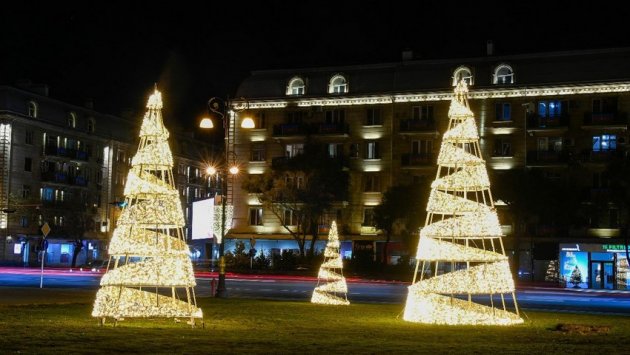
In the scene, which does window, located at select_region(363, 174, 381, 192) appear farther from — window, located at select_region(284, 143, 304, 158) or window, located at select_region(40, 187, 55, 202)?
window, located at select_region(40, 187, 55, 202)

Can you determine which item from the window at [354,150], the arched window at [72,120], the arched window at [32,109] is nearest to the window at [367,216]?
the window at [354,150]

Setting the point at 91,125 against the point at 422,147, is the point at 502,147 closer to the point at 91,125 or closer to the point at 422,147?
the point at 422,147

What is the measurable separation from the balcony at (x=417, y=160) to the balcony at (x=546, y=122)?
26.3ft

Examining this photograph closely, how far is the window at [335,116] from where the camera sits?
238ft

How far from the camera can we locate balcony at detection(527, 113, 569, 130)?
65688mm

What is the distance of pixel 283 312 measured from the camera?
26.5m

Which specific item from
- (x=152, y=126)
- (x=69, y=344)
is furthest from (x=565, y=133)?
(x=69, y=344)

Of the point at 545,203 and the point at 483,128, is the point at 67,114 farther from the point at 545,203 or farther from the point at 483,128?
the point at 545,203

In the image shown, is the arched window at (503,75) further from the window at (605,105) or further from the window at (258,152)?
the window at (258,152)

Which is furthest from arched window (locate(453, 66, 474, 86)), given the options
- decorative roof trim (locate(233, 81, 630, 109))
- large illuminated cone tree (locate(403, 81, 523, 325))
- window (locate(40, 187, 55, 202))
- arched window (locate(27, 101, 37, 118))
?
window (locate(40, 187, 55, 202))

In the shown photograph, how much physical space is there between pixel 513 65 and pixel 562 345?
51572 millimetres

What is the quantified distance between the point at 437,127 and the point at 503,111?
17.1 ft

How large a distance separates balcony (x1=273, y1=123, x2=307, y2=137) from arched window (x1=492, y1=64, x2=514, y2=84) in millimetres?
16135

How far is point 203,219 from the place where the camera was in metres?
61.8
